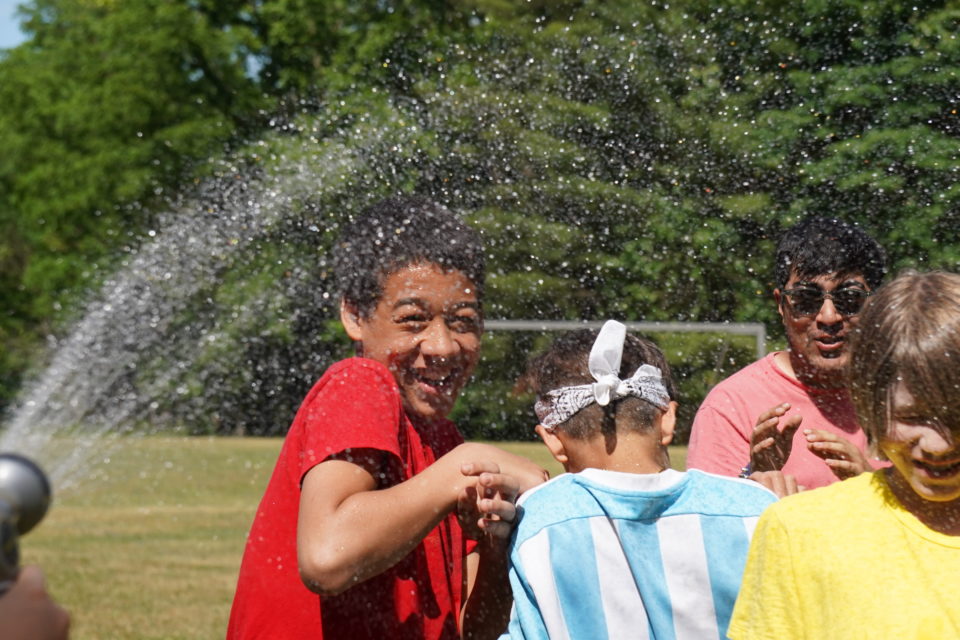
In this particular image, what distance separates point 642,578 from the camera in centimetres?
215

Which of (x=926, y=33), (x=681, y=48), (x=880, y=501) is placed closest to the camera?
(x=880, y=501)

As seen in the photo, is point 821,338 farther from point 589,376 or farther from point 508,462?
point 508,462

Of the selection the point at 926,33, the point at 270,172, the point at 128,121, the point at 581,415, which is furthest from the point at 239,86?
the point at 581,415

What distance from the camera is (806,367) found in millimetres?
3268

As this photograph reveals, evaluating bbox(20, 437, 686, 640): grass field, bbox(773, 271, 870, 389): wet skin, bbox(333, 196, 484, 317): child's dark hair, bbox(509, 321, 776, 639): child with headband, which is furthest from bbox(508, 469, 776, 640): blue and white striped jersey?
bbox(20, 437, 686, 640): grass field

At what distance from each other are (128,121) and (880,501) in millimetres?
30009

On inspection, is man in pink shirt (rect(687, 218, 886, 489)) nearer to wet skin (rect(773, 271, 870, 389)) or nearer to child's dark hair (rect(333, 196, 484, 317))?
wet skin (rect(773, 271, 870, 389))

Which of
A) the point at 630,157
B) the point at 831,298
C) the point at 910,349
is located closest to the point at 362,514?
the point at 910,349

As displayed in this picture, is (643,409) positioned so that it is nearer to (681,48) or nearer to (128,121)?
(681,48)

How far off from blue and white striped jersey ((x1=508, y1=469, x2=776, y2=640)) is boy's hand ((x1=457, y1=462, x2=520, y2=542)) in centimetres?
5

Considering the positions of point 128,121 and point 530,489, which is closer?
point 530,489

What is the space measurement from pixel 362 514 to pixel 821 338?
1714 millimetres

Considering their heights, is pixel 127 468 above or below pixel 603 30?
below

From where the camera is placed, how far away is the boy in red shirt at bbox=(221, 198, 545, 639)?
78.3 inches
